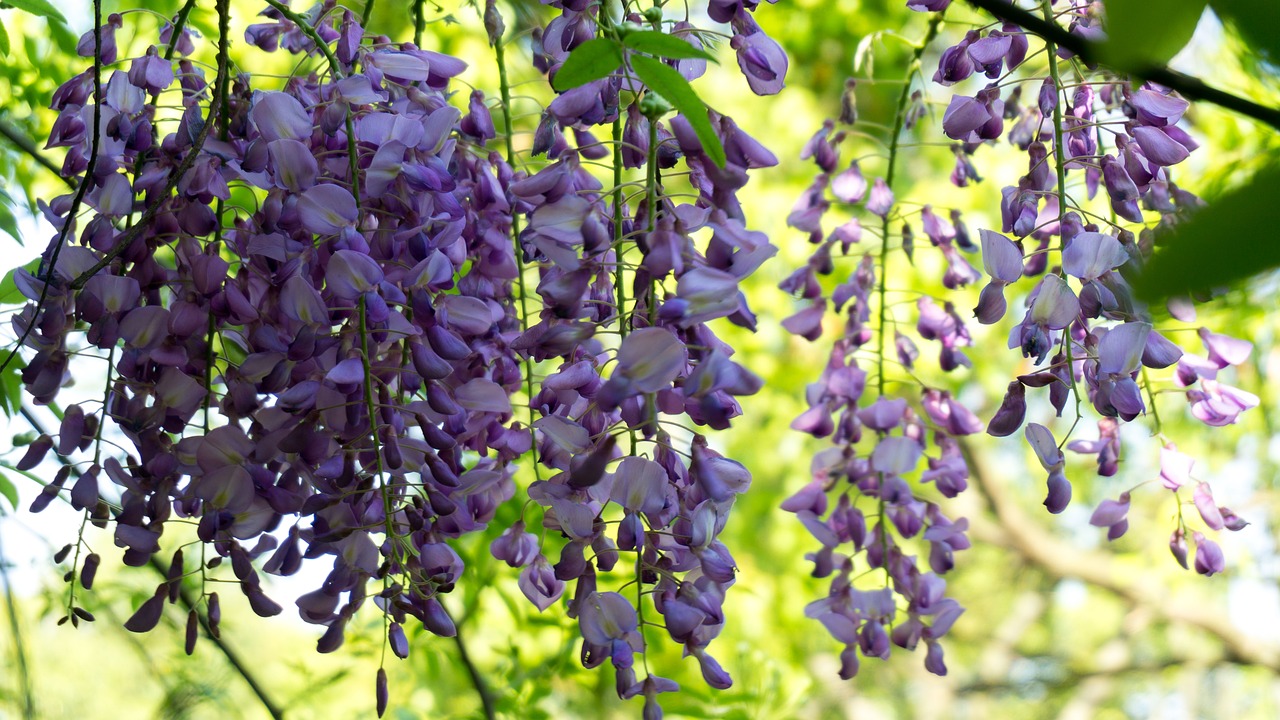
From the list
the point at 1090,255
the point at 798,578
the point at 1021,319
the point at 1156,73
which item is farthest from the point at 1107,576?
the point at 1156,73

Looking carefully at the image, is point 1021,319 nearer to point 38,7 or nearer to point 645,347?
point 645,347

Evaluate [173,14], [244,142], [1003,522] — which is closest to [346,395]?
[244,142]

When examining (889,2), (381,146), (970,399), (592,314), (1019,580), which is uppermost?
(381,146)

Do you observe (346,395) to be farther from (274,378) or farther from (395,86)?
(395,86)

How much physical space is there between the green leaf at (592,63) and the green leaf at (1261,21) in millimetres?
255

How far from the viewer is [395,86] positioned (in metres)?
0.58

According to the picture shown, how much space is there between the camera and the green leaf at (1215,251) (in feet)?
0.38

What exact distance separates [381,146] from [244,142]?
0.08m

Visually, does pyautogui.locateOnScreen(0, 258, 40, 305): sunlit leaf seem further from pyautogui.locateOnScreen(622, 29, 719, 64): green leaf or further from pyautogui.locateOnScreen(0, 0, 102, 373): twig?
pyautogui.locateOnScreen(622, 29, 719, 64): green leaf

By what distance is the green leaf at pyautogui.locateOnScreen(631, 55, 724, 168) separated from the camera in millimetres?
339

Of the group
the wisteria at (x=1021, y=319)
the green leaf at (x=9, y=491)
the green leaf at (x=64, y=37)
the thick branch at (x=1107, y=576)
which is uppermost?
the green leaf at (x=64, y=37)

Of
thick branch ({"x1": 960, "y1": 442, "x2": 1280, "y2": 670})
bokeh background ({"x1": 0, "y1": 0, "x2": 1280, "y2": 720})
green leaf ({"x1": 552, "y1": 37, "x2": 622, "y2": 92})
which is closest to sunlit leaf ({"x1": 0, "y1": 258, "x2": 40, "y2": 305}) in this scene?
bokeh background ({"x1": 0, "y1": 0, "x2": 1280, "y2": 720})

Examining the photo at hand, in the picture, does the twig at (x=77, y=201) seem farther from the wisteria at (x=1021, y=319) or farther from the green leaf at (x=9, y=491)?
the wisteria at (x=1021, y=319)

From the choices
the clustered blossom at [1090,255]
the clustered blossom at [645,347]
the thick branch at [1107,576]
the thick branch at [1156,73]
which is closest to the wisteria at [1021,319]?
the clustered blossom at [1090,255]
